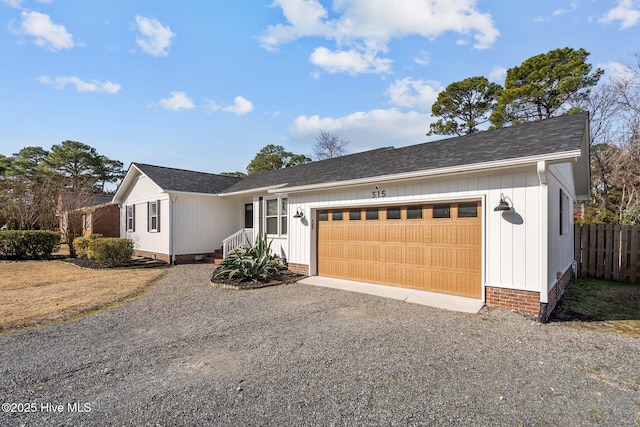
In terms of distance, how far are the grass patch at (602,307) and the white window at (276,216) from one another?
770 cm

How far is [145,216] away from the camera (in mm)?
14625

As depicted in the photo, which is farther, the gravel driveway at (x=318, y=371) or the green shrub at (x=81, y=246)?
the green shrub at (x=81, y=246)

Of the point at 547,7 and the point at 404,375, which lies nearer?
the point at 404,375

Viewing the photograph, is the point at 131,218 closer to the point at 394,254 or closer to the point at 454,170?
the point at 394,254

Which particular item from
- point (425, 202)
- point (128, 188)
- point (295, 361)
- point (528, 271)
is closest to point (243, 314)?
point (295, 361)

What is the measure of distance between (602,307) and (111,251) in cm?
1454

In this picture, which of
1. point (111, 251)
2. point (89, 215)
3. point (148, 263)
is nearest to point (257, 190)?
point (148, 263)

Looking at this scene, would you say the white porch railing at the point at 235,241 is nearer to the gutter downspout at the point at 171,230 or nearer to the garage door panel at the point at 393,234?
the gutter downspout at the point at 171,230

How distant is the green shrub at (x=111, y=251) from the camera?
37.7 ft

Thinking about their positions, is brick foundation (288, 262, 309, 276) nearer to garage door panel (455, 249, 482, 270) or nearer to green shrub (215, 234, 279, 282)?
green shrub (215, 234, 279, 282)

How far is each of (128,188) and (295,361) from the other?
16.0m

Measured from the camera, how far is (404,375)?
3.38 m

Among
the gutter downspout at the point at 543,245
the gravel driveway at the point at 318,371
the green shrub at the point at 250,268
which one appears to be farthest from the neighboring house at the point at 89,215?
the gutter downspout at the point at 543,245

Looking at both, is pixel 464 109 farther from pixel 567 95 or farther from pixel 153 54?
pixel 153 54
